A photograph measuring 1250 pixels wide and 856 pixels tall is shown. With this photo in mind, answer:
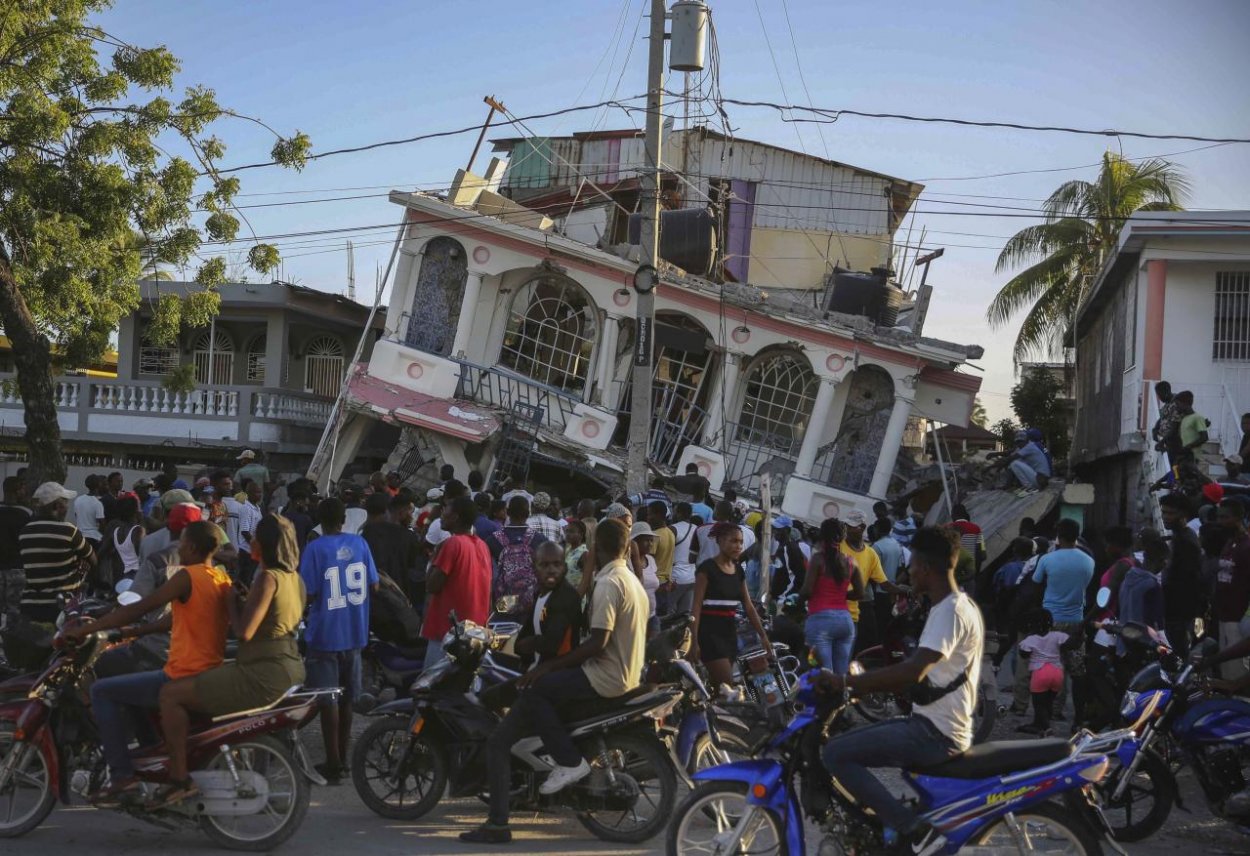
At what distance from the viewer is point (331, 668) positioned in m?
8.05

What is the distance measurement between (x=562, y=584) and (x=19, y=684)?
2.95 m

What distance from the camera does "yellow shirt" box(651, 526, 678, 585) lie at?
1141 centimetres

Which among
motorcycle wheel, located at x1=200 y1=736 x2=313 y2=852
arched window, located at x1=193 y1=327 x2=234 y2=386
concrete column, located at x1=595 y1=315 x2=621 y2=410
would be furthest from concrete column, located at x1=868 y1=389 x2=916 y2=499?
motorcycle wheel, located at x1=200 y1=736 x2=313 y2=852

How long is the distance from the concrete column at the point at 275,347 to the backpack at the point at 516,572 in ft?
59.8

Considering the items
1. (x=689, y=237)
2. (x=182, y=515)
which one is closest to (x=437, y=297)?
(x=689, y=237)

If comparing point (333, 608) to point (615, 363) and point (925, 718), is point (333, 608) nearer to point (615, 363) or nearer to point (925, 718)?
point (925, 718)

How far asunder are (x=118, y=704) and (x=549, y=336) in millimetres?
18169

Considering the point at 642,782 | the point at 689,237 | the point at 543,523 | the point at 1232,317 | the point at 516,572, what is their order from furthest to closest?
the point at 689,237, the point at 1232,317, the point at 543,523, the point at 516,572, the point at 642,782

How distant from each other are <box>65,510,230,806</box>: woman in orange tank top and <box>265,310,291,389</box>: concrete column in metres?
21.5

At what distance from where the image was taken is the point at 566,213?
26.5 metres

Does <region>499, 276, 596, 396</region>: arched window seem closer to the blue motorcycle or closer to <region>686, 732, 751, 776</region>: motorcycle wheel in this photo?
<region>686, 732, 751, 776</region>: motorcycle wheel

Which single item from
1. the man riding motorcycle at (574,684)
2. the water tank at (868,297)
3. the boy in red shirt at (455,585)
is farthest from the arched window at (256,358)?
the man riding motorcycle at (574,684)

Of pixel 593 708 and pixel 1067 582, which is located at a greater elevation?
pixel 1067 582

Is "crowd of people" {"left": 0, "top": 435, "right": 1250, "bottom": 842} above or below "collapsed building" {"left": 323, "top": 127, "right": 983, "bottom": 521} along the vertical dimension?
below
